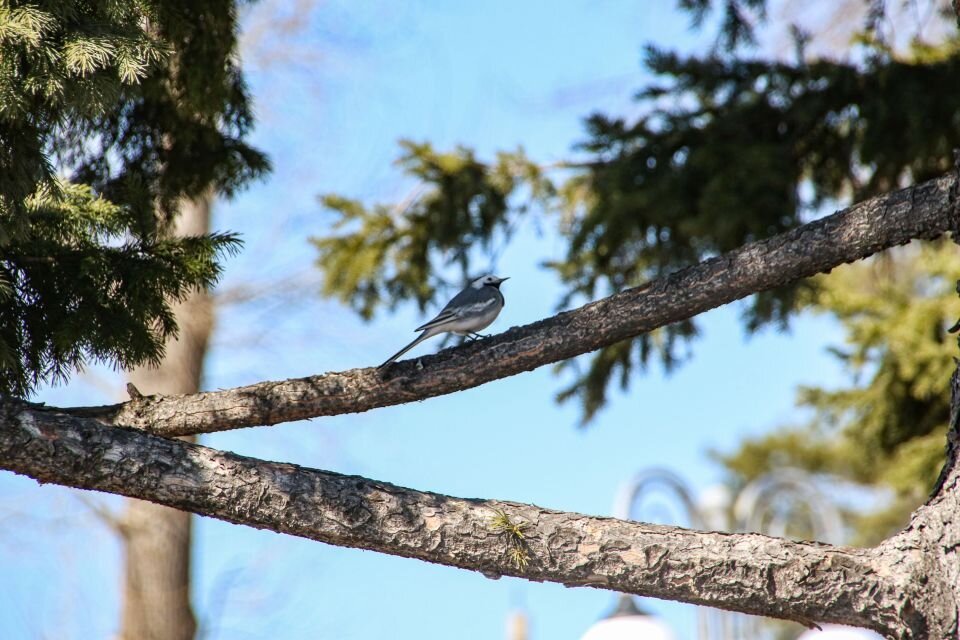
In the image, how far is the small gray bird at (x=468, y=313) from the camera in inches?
183

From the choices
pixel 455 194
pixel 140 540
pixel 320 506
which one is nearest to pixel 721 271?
pixel 320 506

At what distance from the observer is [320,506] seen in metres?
3.21

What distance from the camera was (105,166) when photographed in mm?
4477

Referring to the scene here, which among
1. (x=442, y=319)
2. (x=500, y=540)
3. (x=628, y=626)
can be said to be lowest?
(x=500, y=540)

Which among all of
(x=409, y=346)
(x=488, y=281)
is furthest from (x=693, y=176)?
(x=409, y=346)

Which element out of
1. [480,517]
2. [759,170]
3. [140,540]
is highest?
[759,170]

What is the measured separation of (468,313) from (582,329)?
1304 millimetres

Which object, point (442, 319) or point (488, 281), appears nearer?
point (442, 319)

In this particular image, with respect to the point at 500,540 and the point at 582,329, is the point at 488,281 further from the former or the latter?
the point at 500,540

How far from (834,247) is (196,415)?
2.25m

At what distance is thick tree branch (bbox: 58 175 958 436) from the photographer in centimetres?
354

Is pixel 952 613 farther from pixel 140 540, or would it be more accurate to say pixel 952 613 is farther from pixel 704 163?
pixel 140 540

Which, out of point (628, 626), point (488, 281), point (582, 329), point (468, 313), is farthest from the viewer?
point (488, 281)

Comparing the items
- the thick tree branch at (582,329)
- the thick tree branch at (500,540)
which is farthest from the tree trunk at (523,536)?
the thick tree branch at (582,329)
